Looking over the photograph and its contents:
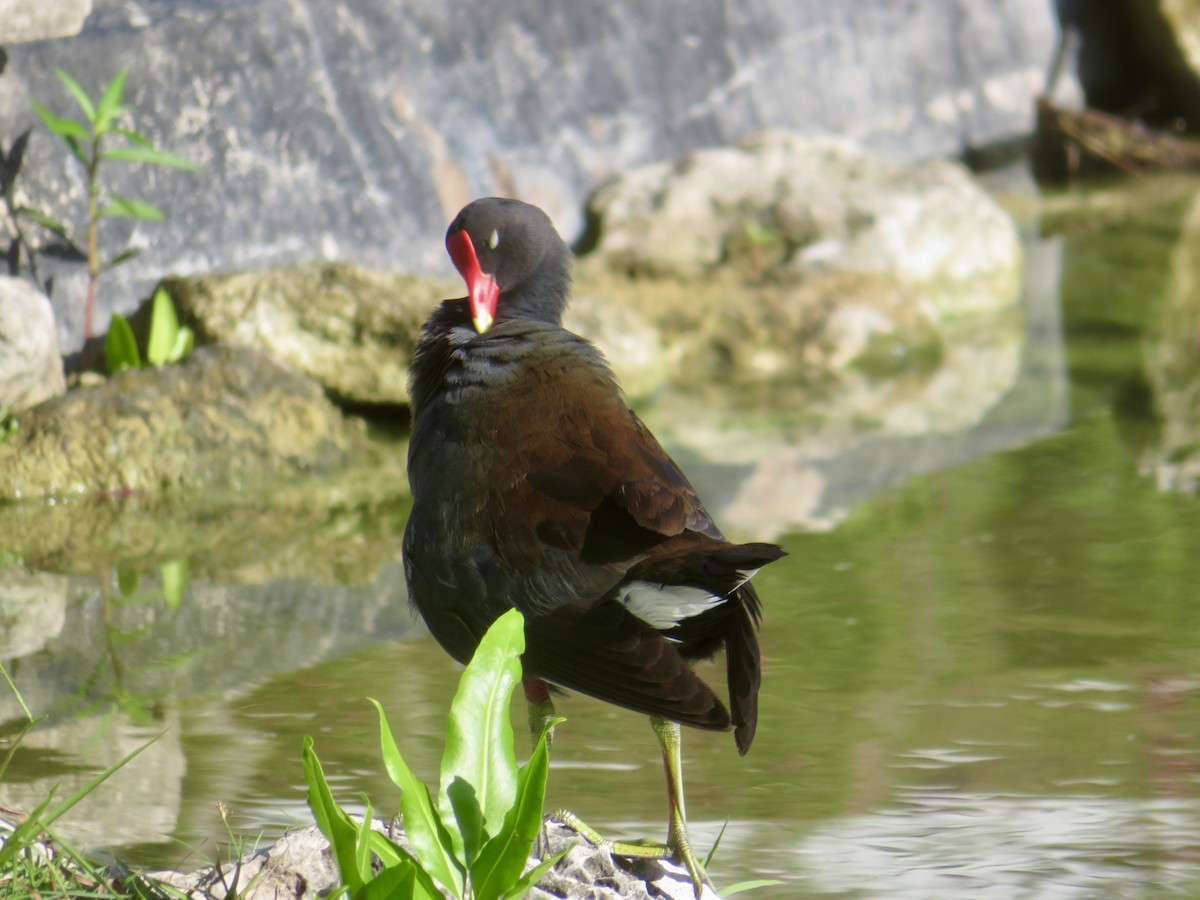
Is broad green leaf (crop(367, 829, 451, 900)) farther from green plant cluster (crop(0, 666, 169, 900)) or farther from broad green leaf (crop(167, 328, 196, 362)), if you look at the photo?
broad green leaf (crop(167, 328, 196, 362))

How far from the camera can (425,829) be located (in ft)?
6.77

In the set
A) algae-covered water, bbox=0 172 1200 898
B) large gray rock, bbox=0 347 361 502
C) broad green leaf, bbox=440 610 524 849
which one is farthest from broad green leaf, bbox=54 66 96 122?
broad green leaf, bbox=440 610 524 849

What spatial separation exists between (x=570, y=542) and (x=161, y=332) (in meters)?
3.70

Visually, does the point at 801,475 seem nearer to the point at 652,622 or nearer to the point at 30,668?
the point at 30,668

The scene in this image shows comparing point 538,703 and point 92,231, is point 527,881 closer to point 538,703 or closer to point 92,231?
point 538,703

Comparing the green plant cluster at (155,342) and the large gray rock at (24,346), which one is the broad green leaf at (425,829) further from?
the green plant cluster at (155,342)

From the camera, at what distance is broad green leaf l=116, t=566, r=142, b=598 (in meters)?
4.31

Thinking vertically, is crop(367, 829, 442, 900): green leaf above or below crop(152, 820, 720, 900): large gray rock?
above

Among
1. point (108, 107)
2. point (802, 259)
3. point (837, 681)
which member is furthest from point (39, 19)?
point (837, 681)

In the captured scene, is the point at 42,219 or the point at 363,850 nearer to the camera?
the point at 363,850

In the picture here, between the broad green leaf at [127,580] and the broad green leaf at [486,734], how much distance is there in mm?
2436

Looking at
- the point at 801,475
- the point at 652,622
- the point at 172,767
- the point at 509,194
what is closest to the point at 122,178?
the point at 509,194

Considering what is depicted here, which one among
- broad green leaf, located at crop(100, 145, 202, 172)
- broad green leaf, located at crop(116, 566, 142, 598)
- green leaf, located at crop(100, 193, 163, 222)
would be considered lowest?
broad green leaf, located at crop(116, 566, 142, 598)

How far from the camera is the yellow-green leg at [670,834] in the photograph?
2389mm
